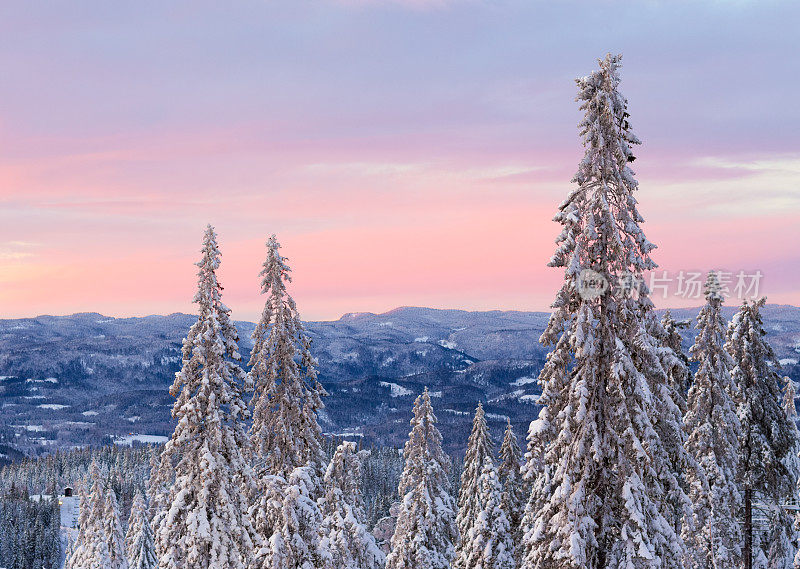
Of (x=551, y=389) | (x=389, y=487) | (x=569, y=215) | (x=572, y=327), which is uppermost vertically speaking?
(x=569, y=215)

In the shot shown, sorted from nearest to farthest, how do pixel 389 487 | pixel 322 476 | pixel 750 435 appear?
pixel 322 476 → pixel 750 435 → pixel 389 487

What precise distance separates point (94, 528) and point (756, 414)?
1466 inches

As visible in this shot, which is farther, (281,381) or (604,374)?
(281,381)

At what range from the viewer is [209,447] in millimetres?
24641

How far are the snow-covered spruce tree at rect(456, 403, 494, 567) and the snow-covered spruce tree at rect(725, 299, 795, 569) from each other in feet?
36.4

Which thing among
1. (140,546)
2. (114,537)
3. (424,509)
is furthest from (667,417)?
(140,546)

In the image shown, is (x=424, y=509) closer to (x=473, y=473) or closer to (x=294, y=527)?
(x=473, y=473)

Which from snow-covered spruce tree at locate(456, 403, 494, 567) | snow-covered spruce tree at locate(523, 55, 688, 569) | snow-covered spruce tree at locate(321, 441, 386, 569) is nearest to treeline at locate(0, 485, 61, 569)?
snow-covered spruce tree at locate(456, 403, 494, 567)

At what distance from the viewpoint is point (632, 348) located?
685 inches

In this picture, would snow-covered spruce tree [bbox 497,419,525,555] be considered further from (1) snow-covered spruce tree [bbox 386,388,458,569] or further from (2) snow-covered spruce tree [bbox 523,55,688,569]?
(2) snow-covered spruce tree [bbox 523,55,688,569]

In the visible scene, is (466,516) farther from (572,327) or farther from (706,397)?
(572,327)

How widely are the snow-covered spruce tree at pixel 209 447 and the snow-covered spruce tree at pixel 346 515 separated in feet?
10.7

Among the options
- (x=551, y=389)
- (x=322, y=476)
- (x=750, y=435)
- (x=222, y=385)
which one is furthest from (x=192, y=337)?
(x=750, y=435)

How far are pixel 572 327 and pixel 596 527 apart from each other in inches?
173
